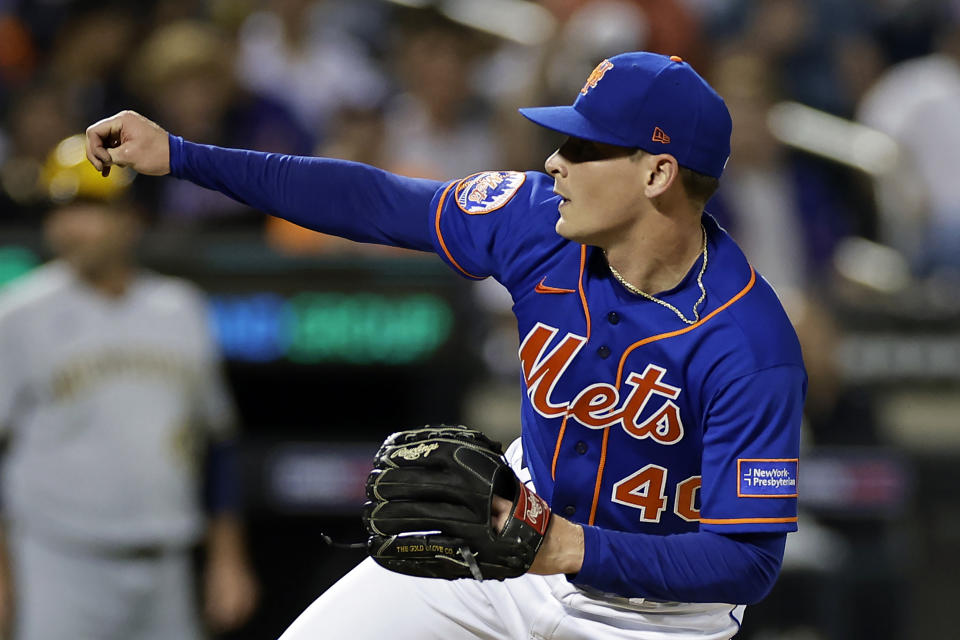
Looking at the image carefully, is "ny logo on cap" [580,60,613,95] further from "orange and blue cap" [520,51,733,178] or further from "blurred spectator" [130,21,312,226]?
"blurred spectator" [130,21,312,226]

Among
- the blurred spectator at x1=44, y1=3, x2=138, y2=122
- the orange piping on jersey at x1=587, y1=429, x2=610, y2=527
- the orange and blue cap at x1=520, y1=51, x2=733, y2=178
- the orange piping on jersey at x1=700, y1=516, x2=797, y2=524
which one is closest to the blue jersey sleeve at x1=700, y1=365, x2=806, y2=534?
the orange piping on jersey at x1=700, y1=516, x2=797, y2=524

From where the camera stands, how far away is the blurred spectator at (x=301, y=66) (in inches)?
310

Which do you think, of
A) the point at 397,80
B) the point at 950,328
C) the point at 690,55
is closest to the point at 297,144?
the point at 397,80

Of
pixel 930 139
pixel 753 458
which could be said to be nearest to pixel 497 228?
pixel 753 458

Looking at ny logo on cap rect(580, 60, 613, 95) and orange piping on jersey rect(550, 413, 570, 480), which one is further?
orange piping on jersey rect(550, 413, 570, 480)

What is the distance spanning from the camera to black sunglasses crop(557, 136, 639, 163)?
3100mm

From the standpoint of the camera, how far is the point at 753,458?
299 cm

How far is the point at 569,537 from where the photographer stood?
115 inches

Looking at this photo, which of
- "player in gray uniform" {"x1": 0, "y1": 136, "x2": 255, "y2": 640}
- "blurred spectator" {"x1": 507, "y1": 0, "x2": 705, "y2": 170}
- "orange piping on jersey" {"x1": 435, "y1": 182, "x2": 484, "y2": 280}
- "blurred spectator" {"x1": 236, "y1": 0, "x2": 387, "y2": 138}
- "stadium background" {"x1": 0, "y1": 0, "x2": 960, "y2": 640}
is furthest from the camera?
"blurred spectator" {"x1": 236, "y1": 0, "x2": 387, "y2": 138}

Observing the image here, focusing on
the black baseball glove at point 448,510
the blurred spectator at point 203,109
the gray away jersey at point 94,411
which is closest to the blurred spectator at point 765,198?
the blurred spectator at point 203,109

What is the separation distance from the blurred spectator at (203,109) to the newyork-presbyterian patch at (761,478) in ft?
12.9

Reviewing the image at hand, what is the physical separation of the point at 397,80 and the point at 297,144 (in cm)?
114

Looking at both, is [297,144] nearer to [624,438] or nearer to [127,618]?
[127,618]

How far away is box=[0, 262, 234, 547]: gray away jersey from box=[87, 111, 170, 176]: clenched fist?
103 inches
